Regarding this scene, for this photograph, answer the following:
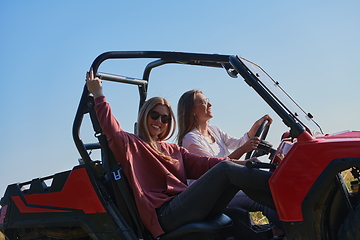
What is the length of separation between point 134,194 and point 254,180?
846mm

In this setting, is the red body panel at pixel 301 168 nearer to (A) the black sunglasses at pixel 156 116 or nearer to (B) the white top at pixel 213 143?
(A) the black sunglasses at pixel 156 116

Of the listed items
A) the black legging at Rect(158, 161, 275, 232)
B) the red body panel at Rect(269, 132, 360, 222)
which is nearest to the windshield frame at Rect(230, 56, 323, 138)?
the red body panel at Rect(269, 132, 360, 222)

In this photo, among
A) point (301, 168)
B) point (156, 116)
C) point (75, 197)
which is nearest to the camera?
point (301, 168)

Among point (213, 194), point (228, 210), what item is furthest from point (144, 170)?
point (228, 210)

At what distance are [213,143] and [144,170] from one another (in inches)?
46.6

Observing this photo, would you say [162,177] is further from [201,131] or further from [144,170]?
[201,131]

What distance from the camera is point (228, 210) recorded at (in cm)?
315

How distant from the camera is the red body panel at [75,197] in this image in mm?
2889

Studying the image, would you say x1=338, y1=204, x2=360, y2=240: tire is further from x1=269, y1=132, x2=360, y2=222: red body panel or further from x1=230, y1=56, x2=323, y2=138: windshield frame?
x1=230, y1=56, x2=323, y2=138: windshield frame

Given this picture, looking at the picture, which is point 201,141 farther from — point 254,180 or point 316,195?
point 316,195

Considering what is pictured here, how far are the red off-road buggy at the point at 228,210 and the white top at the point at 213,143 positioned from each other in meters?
0.74

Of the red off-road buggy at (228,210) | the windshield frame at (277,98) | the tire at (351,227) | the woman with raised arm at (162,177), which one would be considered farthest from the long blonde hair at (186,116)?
the tire at (351,227)

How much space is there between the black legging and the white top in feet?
3.02

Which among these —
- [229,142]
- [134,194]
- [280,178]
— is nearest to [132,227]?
[134,194]
